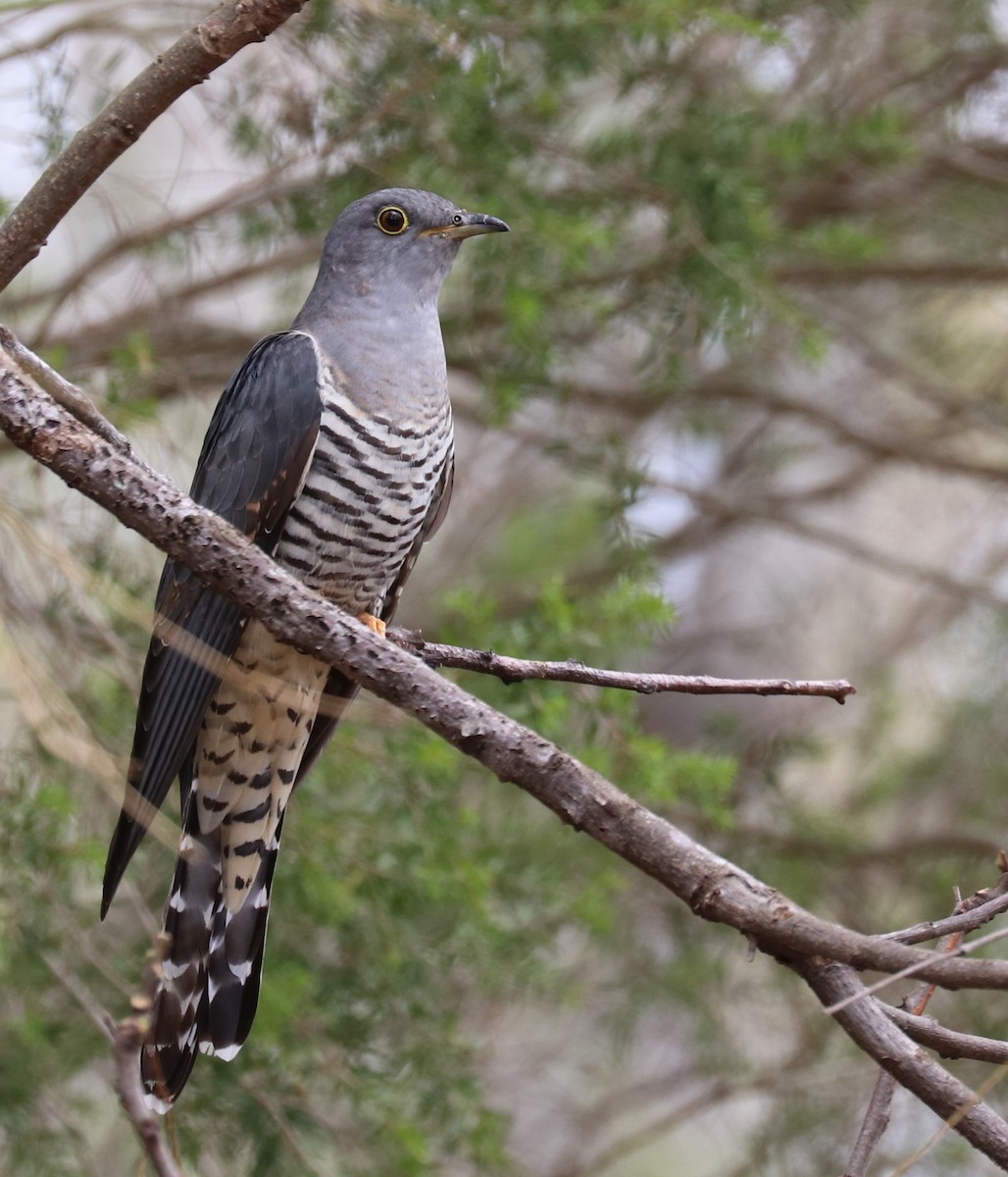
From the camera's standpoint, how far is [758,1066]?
5.08 m

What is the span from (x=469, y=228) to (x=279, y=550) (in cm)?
90

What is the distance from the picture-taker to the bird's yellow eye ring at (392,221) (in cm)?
328

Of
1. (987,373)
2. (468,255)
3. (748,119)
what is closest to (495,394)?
(468,255)

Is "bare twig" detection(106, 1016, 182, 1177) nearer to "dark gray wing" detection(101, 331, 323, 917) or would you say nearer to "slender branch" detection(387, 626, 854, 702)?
"slender branch" detection(387, 626, 854, 702)

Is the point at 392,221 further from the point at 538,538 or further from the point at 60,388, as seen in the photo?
the point at 538,538

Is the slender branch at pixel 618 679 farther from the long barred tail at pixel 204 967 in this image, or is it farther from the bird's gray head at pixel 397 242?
the bird's gray head at pixel 397 242

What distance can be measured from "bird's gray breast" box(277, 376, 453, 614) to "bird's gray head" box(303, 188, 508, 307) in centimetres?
34

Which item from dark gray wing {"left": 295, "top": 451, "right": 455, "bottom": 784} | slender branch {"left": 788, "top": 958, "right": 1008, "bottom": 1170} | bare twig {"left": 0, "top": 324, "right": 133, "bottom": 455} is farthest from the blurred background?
slender branch {"left": 788, "top": 958, "right": 1008, "bottom": 1170}

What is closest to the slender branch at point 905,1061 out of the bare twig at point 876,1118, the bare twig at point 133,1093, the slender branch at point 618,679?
the bare twig at point 876,1118

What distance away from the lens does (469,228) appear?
3.26 meters

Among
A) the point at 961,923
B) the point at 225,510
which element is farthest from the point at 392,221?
the point at 961,923

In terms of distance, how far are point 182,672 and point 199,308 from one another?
102 inches

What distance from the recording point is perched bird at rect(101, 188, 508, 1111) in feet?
9.36

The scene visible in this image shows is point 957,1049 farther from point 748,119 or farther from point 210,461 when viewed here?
point 748,119
